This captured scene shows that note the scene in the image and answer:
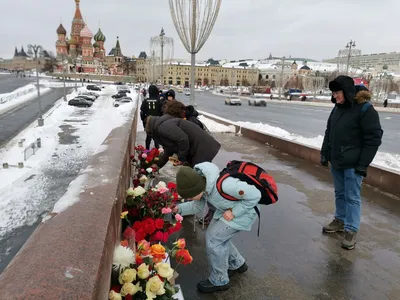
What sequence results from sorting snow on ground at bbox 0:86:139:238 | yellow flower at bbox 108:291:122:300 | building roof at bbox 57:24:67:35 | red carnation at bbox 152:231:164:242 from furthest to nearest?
building roof at bbox 57:24:67:35
snow on ground at bbox 0:86:139:238
red carnation at bbox 152:231:164:242
yellow flower at bbox 108:291:122:300

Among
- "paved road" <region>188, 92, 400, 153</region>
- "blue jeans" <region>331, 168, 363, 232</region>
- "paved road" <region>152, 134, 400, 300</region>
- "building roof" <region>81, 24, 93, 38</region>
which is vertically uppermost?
"building roof" <region>81, 24, 93, 38</region>

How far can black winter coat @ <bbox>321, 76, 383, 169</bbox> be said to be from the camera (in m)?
3.25

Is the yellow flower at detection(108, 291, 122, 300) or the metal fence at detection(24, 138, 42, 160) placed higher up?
the yellow flower at detection(108, 291, 122, 300)

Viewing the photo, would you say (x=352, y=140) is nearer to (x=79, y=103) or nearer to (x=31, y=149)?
(x=31, y=149)

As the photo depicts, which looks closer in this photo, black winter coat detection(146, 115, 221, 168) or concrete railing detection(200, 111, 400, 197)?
black winter coat detection(146, 115, 221, 168)

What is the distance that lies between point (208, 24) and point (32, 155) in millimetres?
12611


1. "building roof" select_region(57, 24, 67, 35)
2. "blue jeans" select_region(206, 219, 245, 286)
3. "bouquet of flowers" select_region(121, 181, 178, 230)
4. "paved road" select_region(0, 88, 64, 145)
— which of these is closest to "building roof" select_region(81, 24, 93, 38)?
"building roof" select_region(57, 24, 67, 35)

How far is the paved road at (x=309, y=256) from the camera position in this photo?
2701 millimetres

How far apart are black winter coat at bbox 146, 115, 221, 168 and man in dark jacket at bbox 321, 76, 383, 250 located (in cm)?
135

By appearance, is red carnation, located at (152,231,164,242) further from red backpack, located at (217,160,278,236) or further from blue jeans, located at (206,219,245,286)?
red backpack, located at (217,160,278,236)

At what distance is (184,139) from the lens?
347 centimetres

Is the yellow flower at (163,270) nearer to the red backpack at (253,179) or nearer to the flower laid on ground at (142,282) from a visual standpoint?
the flower laid on ground at (142,282)

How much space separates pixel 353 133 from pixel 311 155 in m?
4.01

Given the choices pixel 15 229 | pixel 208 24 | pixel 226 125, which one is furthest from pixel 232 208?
pixel 226 125
